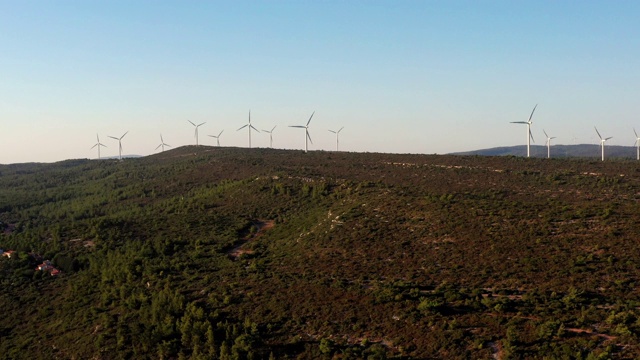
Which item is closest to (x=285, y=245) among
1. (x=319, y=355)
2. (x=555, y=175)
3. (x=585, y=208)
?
(x=319, y=355)

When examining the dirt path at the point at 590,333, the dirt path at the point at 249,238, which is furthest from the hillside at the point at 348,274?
the dirt path at the point at 249,238

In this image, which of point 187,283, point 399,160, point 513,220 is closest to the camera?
point 187,283

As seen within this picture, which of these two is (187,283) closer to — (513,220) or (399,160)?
(513,220)

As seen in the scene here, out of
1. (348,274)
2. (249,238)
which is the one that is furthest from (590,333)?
(249,238)

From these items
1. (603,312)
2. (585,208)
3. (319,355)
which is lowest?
(319,355)

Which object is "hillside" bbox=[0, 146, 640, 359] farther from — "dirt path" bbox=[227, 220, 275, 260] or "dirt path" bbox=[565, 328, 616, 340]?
"dirt path" bbox=[227, 220, 275, 260]
